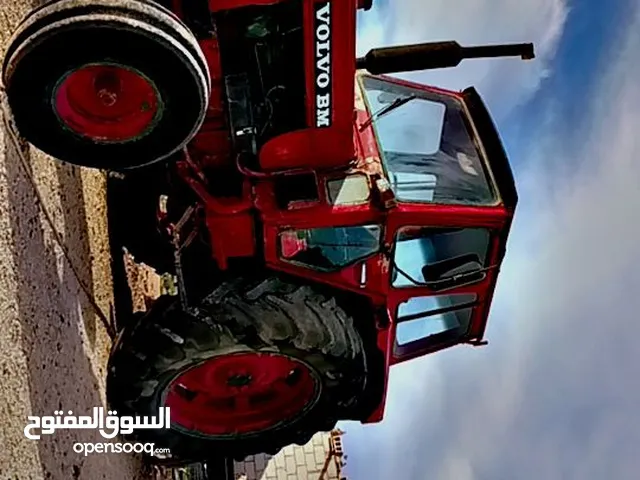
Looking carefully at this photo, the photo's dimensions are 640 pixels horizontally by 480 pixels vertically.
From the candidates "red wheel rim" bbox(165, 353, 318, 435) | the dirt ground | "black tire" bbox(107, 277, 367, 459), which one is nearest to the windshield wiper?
"black tire" bbox(107, 277, 367, 459)

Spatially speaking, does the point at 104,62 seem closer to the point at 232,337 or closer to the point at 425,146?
the point at 232,337

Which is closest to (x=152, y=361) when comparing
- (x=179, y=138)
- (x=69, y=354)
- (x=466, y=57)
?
(x=69, y=354)

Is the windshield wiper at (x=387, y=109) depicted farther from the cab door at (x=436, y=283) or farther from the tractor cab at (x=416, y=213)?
the cab door at (x=436, y=283)

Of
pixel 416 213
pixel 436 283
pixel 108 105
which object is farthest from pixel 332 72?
pixel 436 283

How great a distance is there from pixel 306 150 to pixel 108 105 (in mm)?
871

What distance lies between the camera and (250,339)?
4.13 m

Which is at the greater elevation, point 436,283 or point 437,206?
point 437,206

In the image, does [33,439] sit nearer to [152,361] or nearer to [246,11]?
[152,361]

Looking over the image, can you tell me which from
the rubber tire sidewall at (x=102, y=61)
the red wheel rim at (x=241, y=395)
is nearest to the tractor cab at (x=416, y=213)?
the red wheel rim at (x=241, y=395)

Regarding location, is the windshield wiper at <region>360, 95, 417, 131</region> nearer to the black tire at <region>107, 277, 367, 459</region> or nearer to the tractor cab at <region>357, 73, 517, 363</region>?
the tractor cab at <region>357, 73, 517, 363</region>

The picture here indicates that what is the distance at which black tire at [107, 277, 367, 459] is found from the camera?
13.4 ft

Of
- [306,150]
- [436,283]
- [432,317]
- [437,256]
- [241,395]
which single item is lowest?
[241,395]

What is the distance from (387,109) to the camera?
4574mm

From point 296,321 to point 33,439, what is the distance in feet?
3.77
